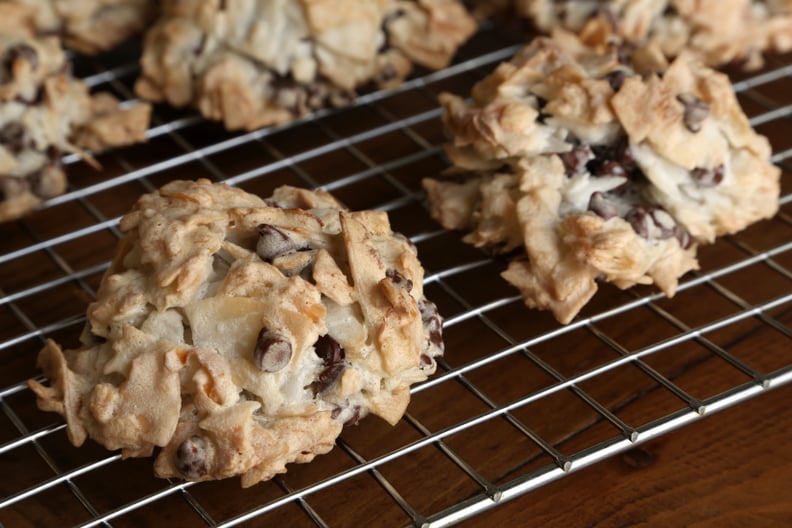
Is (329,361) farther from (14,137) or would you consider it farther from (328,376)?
(14,137)

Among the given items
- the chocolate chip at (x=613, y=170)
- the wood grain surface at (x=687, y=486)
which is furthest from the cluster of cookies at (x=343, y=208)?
the wood grain surface at (x=687, y=486)

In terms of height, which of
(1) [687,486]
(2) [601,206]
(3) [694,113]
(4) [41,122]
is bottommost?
(1) [687,486]

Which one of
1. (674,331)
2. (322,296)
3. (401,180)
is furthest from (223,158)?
(674,331)

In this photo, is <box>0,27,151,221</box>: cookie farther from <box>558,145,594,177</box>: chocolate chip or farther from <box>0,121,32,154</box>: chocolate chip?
<box>558,145,594,177</box>: chocolate chip

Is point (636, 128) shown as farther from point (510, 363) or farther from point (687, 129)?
point (510, 363)

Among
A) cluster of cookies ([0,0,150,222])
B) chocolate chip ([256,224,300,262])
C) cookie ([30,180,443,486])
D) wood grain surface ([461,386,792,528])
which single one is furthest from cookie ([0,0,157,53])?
wood grain surface ([461,386,792,528])

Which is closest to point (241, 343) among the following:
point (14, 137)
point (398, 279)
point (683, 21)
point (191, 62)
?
point (398, 279)

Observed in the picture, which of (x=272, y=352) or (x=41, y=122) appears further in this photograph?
(x=41, y=122)
